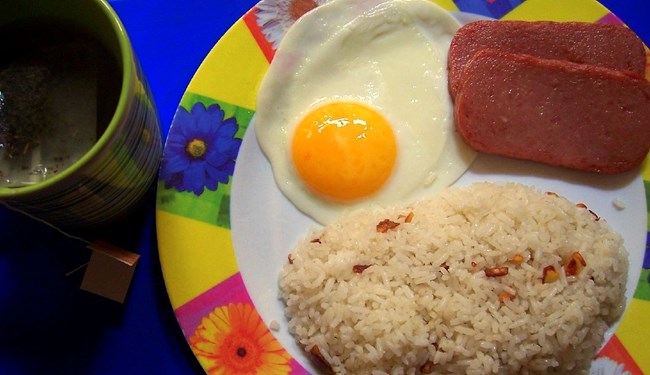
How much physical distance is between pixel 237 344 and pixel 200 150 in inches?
23.2

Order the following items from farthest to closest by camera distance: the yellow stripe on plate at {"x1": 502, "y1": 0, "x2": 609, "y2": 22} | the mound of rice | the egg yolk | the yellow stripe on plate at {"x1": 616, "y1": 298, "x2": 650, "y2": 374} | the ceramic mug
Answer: the yellow stripe on plate at {"x1": 502, "y1": 0, "x2": 609, "y2": 22}, the egg yolk, the yellow stripe on plate at {"x1": 616, "y1": 298, "x2": 650, "y2": 374}, the mound of rice, the ceramic mug

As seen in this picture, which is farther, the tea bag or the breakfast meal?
the breakfast meal

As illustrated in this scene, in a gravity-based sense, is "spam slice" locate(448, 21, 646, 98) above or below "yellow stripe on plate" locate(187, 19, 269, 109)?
above

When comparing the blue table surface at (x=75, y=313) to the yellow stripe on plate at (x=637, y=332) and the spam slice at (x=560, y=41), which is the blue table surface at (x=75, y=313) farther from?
the yellow stripe on plate at (x=637, y=332)

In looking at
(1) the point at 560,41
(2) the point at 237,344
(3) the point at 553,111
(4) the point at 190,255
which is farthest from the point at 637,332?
(4) the point at 190,255

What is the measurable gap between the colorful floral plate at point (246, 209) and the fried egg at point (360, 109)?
0.05 meters

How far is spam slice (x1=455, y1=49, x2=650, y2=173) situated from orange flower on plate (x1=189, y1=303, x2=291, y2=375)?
89cm

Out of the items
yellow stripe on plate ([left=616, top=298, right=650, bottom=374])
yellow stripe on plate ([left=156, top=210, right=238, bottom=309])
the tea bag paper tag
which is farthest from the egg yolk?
yellow stripe on plate ([left=616, top=298, right=650, bottom=374])

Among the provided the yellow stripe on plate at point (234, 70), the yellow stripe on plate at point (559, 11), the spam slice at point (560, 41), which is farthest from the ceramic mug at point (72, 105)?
the yellow stripe on plate at point (559, 11)

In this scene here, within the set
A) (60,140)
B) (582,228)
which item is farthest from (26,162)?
(582,228)

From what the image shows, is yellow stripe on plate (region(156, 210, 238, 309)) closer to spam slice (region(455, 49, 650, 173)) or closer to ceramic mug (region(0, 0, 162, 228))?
ceramic mug (region(0, 0, 162, 228))

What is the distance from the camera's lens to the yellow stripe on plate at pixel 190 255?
66.4 inches

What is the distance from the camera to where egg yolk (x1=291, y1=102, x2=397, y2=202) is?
1854 mm

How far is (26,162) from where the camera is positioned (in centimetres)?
149
